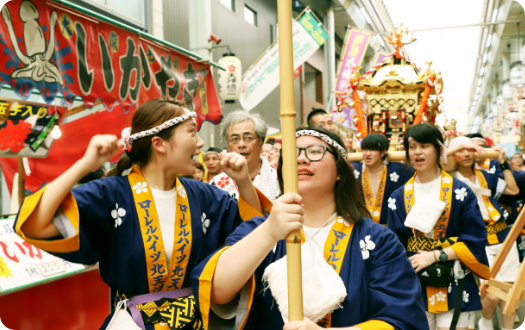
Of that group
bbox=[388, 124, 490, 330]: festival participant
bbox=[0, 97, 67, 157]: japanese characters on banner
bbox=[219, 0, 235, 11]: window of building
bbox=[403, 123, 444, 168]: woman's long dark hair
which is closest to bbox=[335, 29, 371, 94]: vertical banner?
bbox=[219, 0, 235, 11]: window of building

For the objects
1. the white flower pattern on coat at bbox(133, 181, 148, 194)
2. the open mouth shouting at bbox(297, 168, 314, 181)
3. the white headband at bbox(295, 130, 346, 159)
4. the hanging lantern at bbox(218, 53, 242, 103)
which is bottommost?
the white flower pattern on coat at bbox(133, 181, 148, 194)

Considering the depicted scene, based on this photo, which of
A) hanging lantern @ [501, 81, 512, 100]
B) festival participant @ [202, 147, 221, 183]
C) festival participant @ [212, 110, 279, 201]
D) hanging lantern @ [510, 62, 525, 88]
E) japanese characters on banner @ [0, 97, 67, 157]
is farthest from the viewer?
hanging lantern @ [501, 81, 512, 100]

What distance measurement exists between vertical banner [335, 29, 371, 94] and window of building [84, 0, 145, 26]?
7346mm

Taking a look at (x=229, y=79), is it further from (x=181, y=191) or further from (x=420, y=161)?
(x=181, y=191)

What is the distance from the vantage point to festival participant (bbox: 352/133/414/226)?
15.9ft

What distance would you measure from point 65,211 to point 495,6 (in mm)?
14863

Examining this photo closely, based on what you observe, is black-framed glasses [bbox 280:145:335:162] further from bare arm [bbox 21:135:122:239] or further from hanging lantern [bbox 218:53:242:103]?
hanging lantern [bbox 218:53:242:103]

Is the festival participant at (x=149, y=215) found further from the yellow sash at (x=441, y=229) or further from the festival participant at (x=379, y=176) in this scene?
the festival participant at (x=379, y=176)

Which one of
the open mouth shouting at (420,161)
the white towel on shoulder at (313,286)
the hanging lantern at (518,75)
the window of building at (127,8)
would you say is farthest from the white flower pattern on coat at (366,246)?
the hanging lantern at (518,75)

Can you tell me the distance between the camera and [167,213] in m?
2.20

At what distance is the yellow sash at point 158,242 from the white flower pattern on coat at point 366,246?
87 cm

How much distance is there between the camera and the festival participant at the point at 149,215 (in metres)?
1.79

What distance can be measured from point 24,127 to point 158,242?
1878mm

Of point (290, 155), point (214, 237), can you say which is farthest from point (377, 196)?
point (290, 155)
